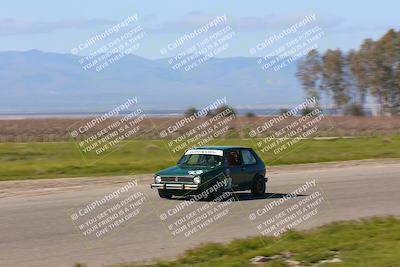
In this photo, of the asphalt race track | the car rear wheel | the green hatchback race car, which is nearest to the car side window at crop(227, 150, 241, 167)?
the green hatchback race car

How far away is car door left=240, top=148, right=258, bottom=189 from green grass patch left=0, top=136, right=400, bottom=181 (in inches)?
387

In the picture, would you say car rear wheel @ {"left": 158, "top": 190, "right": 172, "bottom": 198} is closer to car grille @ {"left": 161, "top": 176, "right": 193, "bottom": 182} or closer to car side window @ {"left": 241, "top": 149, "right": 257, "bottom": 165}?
car grille @ {"left": 161, "top": 176, "right": 193, "bottom": 182}

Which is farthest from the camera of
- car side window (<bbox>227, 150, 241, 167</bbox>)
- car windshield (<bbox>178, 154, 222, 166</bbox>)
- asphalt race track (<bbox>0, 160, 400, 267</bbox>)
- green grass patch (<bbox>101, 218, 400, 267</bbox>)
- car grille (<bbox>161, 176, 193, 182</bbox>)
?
car side window (<bbox>227, 150, 241, 167</bbox>)

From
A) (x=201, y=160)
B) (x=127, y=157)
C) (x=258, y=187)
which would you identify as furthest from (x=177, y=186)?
(x=127, y=157)

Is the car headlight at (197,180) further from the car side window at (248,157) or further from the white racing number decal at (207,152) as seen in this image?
the car side window at (248,157)

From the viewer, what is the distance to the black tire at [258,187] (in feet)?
71.6

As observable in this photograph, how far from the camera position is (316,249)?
41.4ft

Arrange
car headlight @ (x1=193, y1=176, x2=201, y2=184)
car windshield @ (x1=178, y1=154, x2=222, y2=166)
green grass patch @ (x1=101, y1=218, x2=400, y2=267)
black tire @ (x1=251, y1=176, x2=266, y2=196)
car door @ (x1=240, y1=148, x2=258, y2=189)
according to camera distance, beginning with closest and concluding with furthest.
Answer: green grass patch @ (x1=101, y1=218, x2=400, y2=267)
car headlight @ (x1=193, y1=176, x2=201, y2=184)
car windshield @ (x1=178, y1=154, x2=222, y2=166)
car door @ (x1=240, y1=148, x2=258, y2=189)
black tire @ (x1=251, y1=176, x2=266, y2=196)

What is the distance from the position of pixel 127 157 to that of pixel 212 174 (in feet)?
72.3

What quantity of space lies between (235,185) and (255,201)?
2.36ft

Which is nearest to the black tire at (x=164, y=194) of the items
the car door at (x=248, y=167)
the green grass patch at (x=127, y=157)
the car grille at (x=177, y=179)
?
the car grille at (x=177, y=179)

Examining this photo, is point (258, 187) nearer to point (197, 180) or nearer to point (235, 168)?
point (235, 168)

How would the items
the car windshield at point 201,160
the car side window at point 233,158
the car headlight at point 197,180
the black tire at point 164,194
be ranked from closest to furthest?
the car headlight at point 197,180
the black tire at point 164,194
the car windshield at point 201,160
the car side window at point 233,158

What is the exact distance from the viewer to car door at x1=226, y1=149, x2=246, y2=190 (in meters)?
21.0
